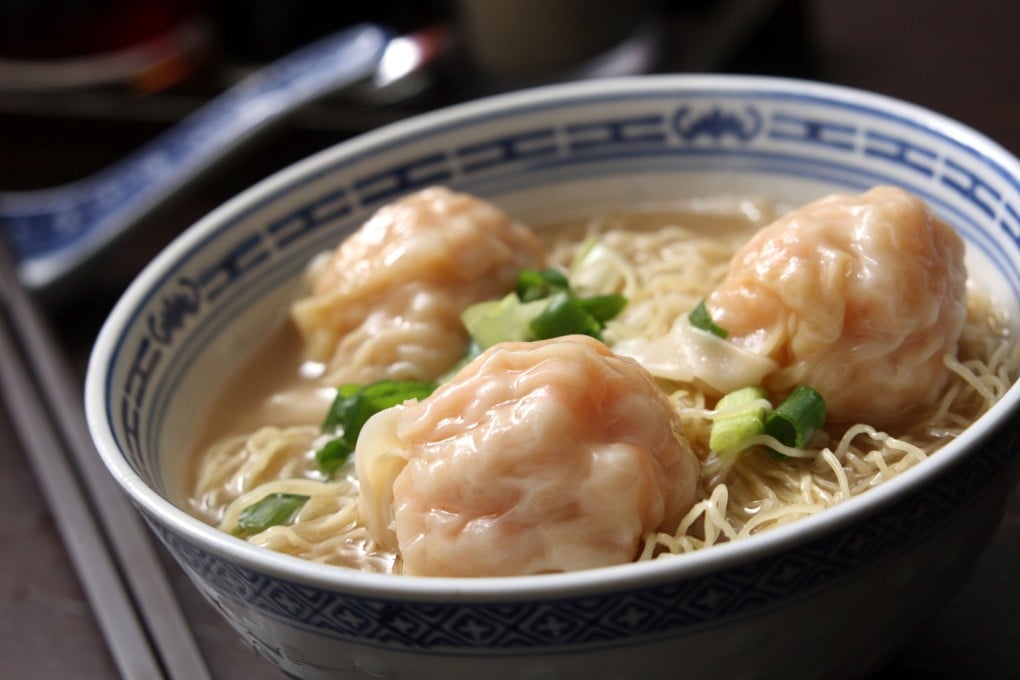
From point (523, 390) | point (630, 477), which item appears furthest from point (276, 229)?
point (630, 477)

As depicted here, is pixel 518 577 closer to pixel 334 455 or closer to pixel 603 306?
pixel 334 455

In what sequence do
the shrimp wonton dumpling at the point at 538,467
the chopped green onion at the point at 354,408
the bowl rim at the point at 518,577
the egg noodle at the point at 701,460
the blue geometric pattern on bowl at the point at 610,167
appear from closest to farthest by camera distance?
the bowl rim at the point at 518,577
the shrimp wonton dumpling at the point at 538,467
the egg noodle at the point at 701,460
the chopped green onion at the point at 354,408
the blue geometric pattern on bowl at the point at 610,167

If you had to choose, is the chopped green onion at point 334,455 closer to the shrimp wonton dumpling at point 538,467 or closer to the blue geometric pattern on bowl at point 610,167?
the blue geometric pattern on bowl at point 610,167

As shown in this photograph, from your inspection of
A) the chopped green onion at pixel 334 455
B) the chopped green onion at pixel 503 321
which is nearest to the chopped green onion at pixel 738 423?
the chopped green onion at pixel 503 321

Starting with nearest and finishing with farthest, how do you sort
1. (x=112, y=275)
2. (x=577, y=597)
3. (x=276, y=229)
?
(x=577, y=597) → (x=276, y=229) → (x=112, y=275)

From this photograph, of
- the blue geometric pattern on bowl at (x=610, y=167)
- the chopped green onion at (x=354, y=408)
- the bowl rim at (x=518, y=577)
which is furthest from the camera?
the blue geometric pattern on bowl at (x=610, y=167)

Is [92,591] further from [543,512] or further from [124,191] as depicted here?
[124,191]

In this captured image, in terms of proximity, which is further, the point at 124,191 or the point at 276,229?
the point at 124,191
